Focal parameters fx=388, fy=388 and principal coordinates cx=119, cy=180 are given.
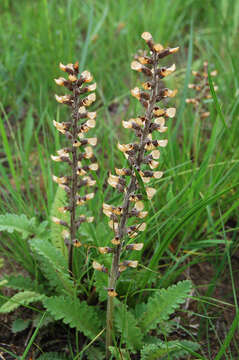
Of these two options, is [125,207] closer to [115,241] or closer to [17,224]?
[115,241]

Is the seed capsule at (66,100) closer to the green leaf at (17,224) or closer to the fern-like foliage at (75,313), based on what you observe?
the green leaf at (17,224)

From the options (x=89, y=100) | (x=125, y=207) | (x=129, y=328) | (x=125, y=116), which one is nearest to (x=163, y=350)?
(x=129, y=328)

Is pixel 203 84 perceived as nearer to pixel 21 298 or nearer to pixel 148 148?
pixel 148 148

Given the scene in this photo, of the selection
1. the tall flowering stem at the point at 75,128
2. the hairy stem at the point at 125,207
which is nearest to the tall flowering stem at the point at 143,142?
the hairy stem at the point at 125,207

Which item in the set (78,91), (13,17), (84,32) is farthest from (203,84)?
(13,17)

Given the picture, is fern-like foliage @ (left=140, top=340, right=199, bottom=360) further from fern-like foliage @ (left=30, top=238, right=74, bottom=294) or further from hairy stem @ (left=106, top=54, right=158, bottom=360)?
fern-like foliage @ (left=30, top=238, right=74, bottom=294)
